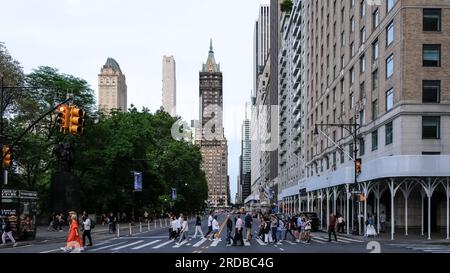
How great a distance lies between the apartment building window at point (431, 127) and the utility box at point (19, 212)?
102 feet

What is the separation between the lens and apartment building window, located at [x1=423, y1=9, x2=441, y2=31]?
46.1 m

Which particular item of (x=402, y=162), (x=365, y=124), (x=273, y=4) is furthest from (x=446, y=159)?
(x=273, y=4)

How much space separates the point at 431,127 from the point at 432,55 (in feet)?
19.5

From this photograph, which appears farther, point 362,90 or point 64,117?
point 362,90

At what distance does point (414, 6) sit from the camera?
Answer: 150 feet

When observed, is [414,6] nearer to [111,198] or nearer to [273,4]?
[111,198]

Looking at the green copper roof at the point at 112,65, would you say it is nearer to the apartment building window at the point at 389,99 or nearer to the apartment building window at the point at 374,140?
the apartment building window at the point at 374,140

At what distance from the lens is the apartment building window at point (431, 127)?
4603 cm

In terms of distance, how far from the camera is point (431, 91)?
46281 millimetres

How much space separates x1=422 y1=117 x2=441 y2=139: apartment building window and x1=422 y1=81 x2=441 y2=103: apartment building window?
1.49 m

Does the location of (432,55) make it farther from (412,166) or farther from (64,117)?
(64,117)

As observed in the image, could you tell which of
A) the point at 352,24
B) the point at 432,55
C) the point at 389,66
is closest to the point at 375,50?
the point at 389,66

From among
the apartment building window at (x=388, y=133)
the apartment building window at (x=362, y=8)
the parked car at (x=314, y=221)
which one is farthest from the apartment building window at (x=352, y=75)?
the parked car at (x=314, y=221)

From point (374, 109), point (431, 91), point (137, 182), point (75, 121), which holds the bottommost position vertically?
point (137, 182)
